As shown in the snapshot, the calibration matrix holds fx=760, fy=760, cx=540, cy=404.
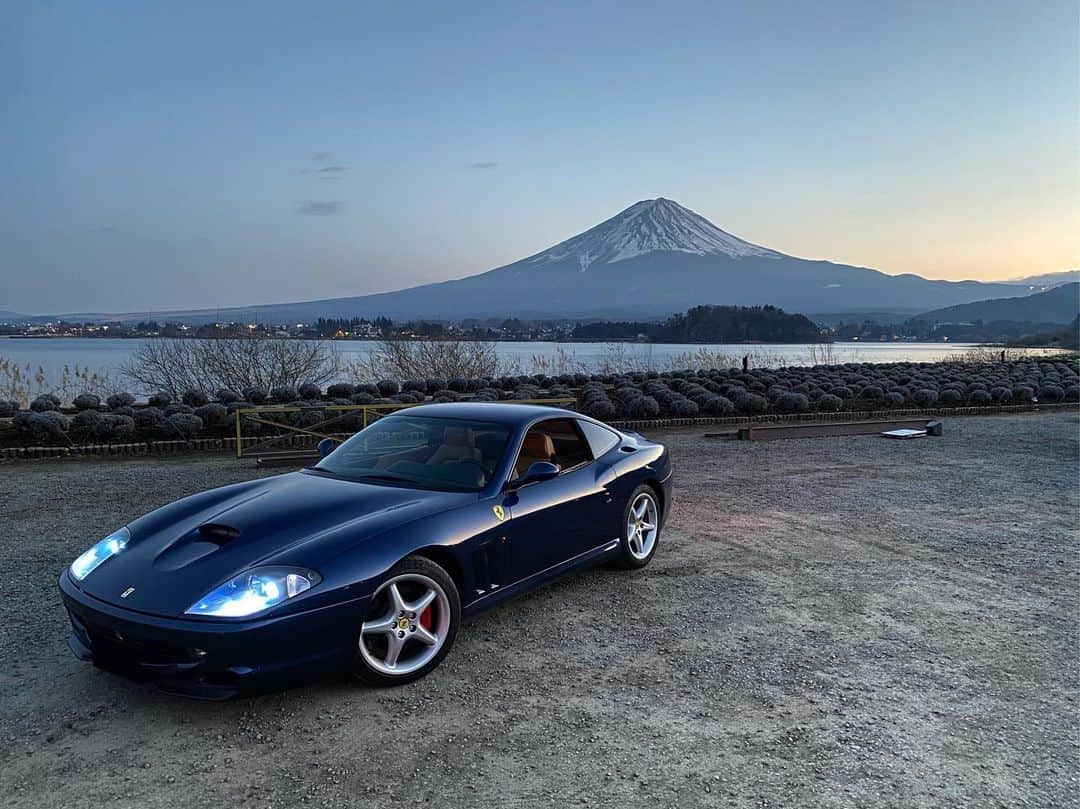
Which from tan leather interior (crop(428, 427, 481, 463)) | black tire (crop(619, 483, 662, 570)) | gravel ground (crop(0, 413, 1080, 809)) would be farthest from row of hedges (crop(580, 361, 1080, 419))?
tan leather interior (crop(428, 427, 481, 463))

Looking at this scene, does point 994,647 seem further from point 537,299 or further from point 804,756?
point 537,299

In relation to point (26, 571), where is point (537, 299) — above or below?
above

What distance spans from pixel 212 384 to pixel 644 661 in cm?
1750

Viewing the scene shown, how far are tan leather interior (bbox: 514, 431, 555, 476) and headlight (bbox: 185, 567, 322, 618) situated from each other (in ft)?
5.41

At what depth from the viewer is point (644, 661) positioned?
406 cm

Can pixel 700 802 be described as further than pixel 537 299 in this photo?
No

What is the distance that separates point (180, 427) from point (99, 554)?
8.57m

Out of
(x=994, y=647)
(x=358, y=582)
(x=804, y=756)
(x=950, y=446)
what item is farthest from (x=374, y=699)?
(x=950, y=446)

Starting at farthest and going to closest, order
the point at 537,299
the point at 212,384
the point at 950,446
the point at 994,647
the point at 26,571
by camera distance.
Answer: the point at 537,299
the point at 212,384
the point at 950,446
the point at 26,571
the point at 994,647

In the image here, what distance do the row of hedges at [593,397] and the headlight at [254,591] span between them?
9.42m

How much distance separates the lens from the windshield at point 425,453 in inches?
176

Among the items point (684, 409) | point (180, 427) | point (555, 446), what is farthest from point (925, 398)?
point (180, 427)

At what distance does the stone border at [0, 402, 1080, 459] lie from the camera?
432 inches

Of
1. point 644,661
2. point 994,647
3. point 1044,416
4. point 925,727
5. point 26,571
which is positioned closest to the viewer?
point 925,727
